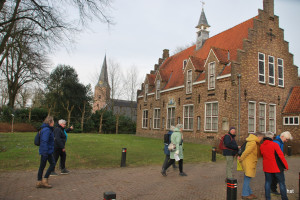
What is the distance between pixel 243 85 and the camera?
1852 cm

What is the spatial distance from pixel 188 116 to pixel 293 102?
9.08 m

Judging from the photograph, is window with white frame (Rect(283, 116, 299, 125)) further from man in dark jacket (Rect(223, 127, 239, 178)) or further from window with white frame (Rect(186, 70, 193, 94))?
man in dark jacket (Rect(223, 127, 239, 178))

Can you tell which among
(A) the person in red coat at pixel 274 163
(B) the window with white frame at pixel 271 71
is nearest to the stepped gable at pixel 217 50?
(B) the window with white frame at pixel 271 71

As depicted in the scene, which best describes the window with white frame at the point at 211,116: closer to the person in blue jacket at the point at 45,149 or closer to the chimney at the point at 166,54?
the person in blue jacket at the point at 45,149

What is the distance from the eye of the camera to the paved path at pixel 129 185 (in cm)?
609

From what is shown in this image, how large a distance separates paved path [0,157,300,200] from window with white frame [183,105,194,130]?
1305 cm

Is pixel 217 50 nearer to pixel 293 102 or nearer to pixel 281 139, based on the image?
pixel 293 102

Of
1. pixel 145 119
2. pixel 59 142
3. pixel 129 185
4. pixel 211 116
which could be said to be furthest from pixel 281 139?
pixel 145 119

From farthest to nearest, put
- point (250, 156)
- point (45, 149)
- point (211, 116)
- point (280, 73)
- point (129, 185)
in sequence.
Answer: point (280, 73), point (211, 116), point (129, 185), point (45, 149), point (250, 156)

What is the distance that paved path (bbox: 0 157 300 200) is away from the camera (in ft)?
20.0

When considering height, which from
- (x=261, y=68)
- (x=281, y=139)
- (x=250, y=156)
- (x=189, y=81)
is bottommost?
(x=250, y=156)

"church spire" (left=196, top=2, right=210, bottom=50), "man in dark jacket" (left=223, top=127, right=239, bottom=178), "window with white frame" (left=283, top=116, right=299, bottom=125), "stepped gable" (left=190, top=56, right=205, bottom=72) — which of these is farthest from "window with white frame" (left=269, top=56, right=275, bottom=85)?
"man in dark jacket" (left=223, top=127, right=239, bottom=178)

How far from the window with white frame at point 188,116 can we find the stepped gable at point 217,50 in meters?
2.81

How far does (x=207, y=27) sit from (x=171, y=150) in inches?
935
